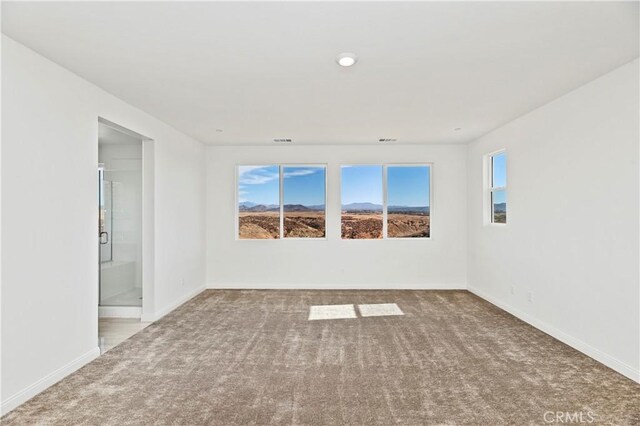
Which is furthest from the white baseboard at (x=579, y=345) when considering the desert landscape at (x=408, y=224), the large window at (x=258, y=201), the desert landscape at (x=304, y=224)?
the large window at (x=258, y=201)

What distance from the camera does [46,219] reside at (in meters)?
2.77

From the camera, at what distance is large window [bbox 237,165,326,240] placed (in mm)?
6555

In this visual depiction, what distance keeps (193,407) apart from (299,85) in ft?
8.76

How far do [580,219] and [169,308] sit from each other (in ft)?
15.7

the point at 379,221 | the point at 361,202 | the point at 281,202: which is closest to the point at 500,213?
the point at 379,221

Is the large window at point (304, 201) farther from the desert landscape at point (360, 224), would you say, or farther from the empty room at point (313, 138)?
the empty room at point (313, 138)

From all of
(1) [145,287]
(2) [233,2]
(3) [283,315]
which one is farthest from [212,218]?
(2) [233,2]

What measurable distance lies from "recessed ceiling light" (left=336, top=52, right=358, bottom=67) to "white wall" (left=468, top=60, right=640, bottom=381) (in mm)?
2152

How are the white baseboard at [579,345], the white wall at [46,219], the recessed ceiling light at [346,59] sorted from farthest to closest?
the white baseboard at [579,345]
the recessed ceiling light at [346,59]
the white wall at [46,219]

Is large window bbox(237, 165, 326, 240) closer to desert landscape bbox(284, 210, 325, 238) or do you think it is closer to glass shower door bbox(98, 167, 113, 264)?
desert landscape bbox(284, 210, 325, 238)

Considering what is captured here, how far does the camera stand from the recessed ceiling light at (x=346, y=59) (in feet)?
8.76

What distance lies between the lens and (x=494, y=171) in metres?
5.59

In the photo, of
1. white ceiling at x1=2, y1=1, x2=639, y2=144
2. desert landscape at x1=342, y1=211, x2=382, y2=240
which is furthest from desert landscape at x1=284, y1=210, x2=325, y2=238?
white ceiling at x1=2, y1=1, x2=639, y2=144

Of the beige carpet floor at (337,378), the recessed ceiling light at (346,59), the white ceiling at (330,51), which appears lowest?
the beige carpet floor at (337,378)
